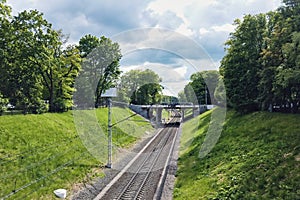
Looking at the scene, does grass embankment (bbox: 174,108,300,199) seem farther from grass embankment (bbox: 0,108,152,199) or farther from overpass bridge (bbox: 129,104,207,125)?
overpass bridge (bbox: 129,104,207,125)

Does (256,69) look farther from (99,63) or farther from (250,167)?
(99,63)

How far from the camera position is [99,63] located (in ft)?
129

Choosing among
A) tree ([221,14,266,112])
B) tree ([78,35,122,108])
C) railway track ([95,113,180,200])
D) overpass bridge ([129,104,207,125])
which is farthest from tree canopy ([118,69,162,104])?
railway track ([95,113,180,200])

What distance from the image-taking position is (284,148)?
1409cm

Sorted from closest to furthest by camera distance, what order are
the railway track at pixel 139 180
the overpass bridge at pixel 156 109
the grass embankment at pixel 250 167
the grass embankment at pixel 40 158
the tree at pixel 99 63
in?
1. the grass embankment at pixel 250 167
2. the grass embankment at pixel 40 158
3. the railway track at pixel 139 180
4. the tree at pixel 99 63
5. the overpass bridge at pixel 156 109

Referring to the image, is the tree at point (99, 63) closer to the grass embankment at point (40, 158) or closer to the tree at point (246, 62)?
the tree at point (246, 62)

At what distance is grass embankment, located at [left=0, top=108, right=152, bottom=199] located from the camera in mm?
13523

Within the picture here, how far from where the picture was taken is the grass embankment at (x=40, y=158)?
13.5 m

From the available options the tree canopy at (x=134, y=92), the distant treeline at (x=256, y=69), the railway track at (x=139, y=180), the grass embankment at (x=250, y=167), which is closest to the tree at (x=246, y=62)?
the distant treeline at (x=256, y=69)

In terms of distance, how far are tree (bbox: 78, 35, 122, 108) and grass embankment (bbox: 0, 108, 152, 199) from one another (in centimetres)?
1432

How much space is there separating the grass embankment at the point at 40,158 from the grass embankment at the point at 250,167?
649cm

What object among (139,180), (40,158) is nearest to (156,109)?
(139,180)

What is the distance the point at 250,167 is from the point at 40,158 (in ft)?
39.3

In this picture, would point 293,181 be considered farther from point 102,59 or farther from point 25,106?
point 102,59
